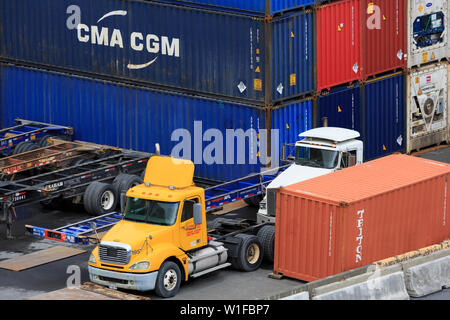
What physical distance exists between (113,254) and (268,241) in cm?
401

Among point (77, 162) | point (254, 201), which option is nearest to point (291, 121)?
point (254, 201)

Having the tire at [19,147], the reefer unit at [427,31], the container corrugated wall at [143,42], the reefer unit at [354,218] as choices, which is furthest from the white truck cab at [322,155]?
the tire at [19,147]

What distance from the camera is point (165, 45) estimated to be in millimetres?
30156

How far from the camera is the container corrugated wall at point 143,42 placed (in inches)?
1123

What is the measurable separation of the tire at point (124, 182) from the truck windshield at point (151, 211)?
6471 millimetres

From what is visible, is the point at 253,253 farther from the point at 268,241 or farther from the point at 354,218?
the point at 354,218

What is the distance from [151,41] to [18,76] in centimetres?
583

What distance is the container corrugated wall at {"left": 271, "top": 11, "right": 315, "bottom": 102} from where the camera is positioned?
28.2 meters

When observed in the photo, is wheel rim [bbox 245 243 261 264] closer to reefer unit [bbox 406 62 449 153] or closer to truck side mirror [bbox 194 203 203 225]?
truck side mirror [bbox 194 203 203 225]

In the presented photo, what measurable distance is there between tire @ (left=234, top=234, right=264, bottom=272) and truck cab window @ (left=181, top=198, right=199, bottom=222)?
160 cm

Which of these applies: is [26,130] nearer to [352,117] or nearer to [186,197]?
[352,117]

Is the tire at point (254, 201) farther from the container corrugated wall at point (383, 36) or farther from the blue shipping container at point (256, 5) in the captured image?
the container corrugated wall at point (383, 36)

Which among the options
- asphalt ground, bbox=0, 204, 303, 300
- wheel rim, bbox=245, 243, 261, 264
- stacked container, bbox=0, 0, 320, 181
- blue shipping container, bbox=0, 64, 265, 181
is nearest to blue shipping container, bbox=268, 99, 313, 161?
stacked container, bbox=0, 0, 320, 181

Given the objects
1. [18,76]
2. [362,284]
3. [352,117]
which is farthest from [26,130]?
[362,284]
